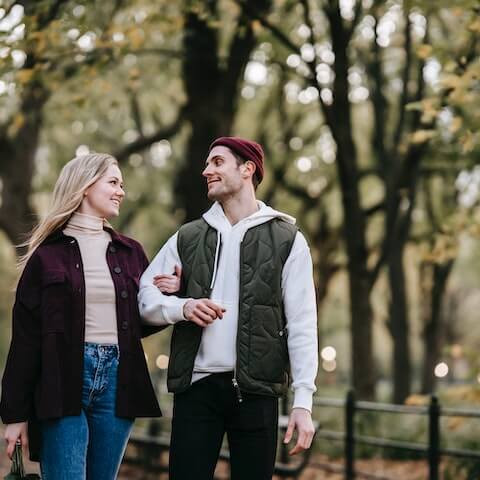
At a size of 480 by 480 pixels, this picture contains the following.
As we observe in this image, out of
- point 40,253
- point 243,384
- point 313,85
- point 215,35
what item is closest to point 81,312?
point 40,253

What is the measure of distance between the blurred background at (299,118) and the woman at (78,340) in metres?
4.27

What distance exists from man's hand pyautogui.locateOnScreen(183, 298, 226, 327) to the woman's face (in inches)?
26.6

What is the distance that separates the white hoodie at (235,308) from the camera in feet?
14.9

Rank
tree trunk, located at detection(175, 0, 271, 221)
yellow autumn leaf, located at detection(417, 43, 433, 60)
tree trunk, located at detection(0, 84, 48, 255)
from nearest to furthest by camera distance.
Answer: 1. yellow autumn leaf, located at detection(417, 43, 433, 60)
2. tree trunk, located at detection(175, 0, 271, 221)
3. tree trunk, located at detection(0, 84, 48, 255)

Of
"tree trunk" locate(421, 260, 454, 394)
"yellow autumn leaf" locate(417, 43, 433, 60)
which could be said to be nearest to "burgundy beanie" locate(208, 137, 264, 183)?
"yellow autumn leaf" locate(417, 43, 433, 60)

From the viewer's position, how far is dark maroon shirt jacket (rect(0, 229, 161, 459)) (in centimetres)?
448

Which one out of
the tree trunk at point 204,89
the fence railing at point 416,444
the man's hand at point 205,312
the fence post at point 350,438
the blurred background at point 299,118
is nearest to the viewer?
the man's hand at point 205,312

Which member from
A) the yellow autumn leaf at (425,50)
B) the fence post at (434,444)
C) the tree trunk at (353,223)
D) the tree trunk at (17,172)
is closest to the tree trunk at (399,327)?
the tree trunk at (353,223)

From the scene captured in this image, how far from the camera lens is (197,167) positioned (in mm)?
11906

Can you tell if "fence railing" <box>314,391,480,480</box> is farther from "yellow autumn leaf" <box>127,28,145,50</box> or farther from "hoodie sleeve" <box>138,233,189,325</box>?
"hoodie sleeve" <box>138,233,189,325</box>

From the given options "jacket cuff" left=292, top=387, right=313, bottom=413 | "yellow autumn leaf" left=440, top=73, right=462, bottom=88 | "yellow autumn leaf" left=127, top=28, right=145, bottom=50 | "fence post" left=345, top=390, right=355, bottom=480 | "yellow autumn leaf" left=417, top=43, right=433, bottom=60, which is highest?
"yellow autumn leaf" left=127, top=28, right=145, bottom=50

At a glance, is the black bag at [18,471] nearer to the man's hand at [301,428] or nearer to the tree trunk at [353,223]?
the man's hand at [301,428]

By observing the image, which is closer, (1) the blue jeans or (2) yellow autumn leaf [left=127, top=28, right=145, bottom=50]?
(1) the blue jeans

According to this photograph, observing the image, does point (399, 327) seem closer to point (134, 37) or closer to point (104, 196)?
point (134, 37)
